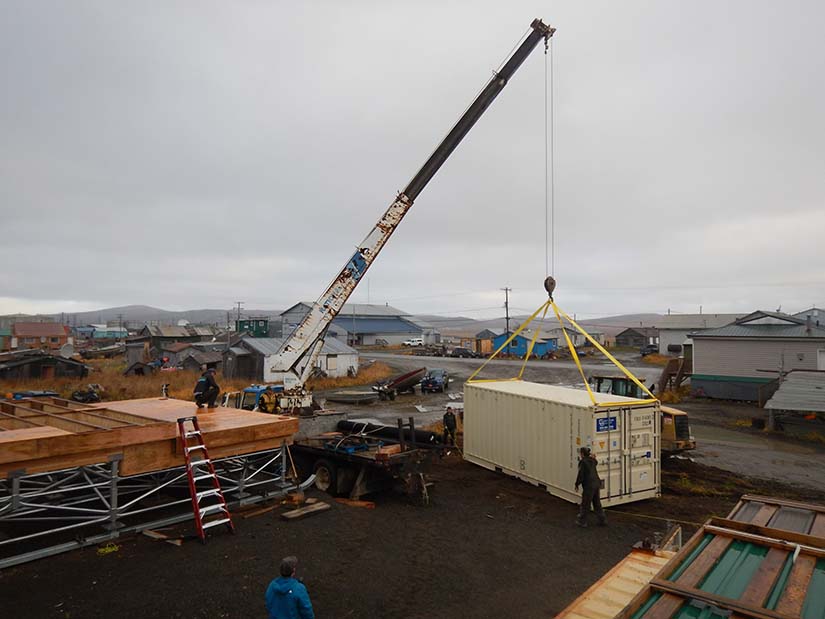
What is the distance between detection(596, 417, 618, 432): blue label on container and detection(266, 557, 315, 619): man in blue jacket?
7.64 meters

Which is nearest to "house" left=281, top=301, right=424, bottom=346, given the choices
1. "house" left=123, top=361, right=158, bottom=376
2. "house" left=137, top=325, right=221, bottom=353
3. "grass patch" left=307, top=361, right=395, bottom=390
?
"house" left=137, top=325, right=221, bottom=353

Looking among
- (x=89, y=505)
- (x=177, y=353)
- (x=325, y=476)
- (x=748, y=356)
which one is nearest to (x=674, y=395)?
(x=748, y=356)

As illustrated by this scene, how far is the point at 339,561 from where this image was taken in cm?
845

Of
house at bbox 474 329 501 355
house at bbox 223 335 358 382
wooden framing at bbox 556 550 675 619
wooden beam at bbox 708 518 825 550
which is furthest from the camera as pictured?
house at bbox 474 329 501 355

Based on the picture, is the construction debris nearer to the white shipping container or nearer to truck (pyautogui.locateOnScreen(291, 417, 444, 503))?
truck (pyautogui.locateOnScreen(291, 417, 444, 503))

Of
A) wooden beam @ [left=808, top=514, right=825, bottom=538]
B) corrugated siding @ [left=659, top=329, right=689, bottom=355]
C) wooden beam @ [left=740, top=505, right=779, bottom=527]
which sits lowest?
wooden beam @ [left=740, top=505, right=779, bottom=527]

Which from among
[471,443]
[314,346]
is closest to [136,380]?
[314,346]

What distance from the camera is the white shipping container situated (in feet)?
36.3

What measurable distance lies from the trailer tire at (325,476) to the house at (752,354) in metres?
24.9

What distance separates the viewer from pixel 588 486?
33.7ft

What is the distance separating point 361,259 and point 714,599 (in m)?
15.1

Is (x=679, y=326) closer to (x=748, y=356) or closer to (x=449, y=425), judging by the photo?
(x=748, y=356)

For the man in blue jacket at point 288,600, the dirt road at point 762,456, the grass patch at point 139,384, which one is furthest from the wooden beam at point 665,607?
the grass patch at point 139,384

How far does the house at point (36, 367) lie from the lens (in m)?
33.5
